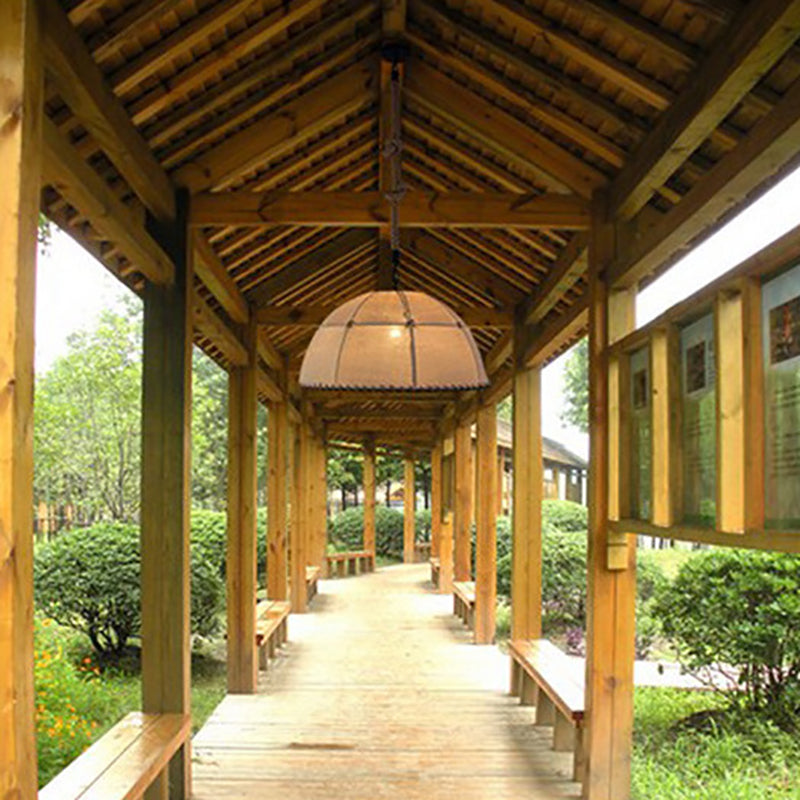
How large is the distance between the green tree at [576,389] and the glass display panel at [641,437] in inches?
1179

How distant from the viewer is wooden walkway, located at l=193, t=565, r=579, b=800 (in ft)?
16.7

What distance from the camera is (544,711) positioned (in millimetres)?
6293

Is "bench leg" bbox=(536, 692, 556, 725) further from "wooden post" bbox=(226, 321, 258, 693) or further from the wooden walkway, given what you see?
"wooden post" bbox=(226, 321, 258, 693)

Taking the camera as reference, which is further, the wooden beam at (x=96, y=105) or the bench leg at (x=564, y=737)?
the bench leg at (x=564, y=737)

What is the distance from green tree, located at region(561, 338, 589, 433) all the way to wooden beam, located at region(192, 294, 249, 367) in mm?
27694

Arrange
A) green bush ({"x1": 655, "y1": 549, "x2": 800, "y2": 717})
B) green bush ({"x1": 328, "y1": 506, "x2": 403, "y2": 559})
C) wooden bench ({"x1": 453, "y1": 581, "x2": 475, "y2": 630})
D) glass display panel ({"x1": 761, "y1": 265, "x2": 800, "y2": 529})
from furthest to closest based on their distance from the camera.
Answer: green bush ({"x1": 328, "y1": 506, "x2": 403, "y2": 559}) → wooden bench ({"x1": 453, "y1": 581, "x2": 475, "y2": 630}) → green bush ({"x1": 655, "y1": 549, "x2": 800, "y2": 717}) → glass display panel ({"x1": 761, "y1": 265, "x2": 800, "y2": 529})

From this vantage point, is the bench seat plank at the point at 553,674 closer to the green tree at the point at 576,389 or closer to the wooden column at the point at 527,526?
the wooden column at the point at 527,526

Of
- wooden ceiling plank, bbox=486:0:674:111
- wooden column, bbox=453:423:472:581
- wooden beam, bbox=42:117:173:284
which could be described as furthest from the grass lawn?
wooden column, bbox=453:423:472:581

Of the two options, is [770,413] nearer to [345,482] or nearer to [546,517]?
[546,517]

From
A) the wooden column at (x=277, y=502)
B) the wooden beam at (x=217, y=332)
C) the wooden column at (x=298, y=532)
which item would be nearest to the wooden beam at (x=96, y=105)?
the wooden beam at (x=217, y=332)

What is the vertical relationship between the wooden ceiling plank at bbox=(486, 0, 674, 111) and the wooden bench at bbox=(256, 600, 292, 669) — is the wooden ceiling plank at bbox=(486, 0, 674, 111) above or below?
above

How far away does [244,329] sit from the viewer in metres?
7.26

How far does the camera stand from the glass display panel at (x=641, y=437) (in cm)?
393

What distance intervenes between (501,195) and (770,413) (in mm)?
2593
